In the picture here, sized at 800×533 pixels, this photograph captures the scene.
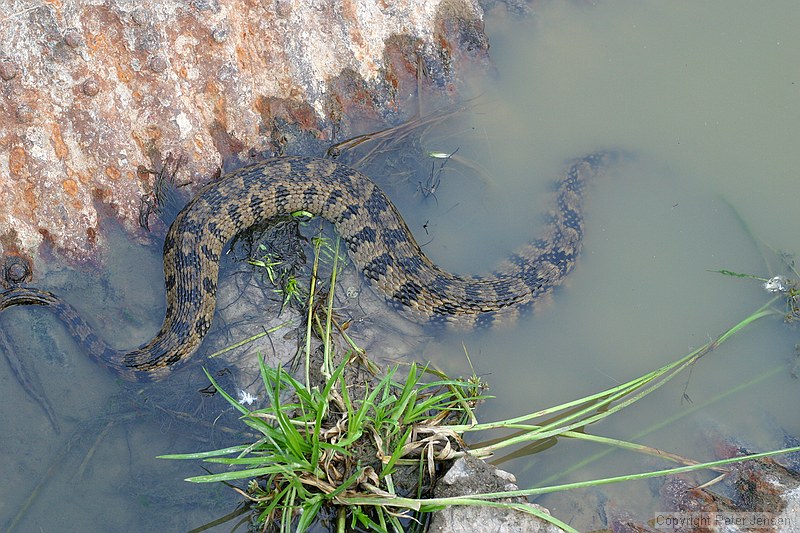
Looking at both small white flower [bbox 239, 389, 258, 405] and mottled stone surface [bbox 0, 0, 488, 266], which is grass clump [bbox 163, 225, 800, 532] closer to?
small white flower [bbox 239, 389, 258, 405]

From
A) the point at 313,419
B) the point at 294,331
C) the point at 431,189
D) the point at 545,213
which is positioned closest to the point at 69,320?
the point at 294,331

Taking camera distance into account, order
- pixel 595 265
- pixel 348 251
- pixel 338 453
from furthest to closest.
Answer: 1. pixel 595 265
2. pixel 348 251
3. pixel 338 453

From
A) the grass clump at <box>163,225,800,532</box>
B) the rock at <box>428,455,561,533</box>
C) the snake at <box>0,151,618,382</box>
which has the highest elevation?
the snake at <box>0,151,618,382</box>

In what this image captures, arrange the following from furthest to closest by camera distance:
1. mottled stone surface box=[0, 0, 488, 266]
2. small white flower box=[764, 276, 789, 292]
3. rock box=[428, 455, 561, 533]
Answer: small white flower box=[764, 276, 789, 292]
mottled stone surface box=[0, 0, 488, 266]
rock box=[428, 455, 561, 533]

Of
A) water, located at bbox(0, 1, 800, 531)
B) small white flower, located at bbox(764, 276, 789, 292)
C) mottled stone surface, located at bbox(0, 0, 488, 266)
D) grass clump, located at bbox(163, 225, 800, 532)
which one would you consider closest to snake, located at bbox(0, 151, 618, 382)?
water, located at bbox(0, 1, 800, 531)

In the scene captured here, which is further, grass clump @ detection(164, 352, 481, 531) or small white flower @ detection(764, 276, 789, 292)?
small white flower @ detection(764, 276, 789, 292)

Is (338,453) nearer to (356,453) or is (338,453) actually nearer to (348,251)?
(356,453)

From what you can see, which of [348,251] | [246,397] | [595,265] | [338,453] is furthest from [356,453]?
[595,265]

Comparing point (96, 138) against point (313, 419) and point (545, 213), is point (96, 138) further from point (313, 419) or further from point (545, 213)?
point (545, 213)
